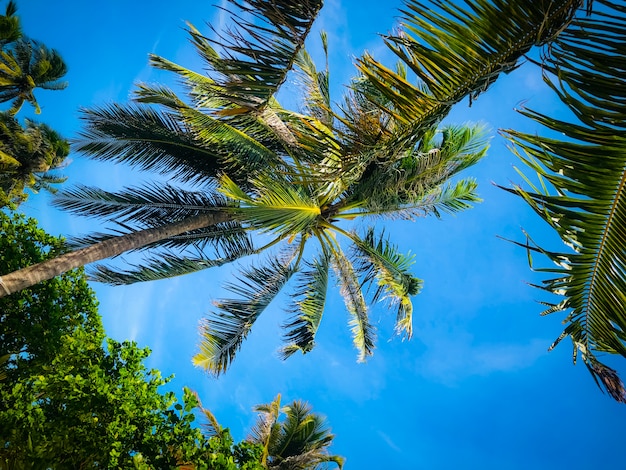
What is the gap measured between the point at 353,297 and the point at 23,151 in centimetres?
1596

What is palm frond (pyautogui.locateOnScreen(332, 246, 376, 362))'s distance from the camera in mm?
10344

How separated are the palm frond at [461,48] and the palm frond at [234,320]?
752 cm

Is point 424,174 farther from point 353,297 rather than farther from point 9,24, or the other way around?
point 9,24

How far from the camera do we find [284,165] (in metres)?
3.67

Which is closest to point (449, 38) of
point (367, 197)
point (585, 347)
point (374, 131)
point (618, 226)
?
point (374, 131)

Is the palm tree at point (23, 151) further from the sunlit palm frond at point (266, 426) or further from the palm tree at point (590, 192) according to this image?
the palm tree at point (590, 192)

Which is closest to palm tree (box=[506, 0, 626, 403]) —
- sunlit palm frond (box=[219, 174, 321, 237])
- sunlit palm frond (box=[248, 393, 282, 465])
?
sunlit palm frond (box=[219, 174, 321, 237])

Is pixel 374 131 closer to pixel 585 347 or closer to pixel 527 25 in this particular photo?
pixel 527 25

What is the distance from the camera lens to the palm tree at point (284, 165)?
8.77ft

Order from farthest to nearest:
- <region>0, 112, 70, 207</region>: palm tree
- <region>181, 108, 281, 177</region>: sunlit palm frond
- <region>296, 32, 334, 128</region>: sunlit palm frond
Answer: <region>0, 112, 70, 207</region>: palm tree, <region>181, 108, 281, 177</region>: sunlit palm frond, <region>296, 32, 334, 128</region>: sunlit palm frond

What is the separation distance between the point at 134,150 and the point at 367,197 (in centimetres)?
480

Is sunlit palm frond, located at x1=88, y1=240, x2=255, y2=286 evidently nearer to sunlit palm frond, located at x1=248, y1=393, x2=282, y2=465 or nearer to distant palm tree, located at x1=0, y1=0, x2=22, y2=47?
sunlit palm frond, located at x1=248, y1=393, x2=282, y2=465

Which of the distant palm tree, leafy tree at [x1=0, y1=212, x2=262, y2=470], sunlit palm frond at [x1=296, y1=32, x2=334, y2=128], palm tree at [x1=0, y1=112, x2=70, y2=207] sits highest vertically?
the distant palm tree

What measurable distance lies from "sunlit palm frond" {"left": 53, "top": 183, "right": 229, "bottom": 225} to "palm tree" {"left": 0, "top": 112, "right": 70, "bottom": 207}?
11.1m
